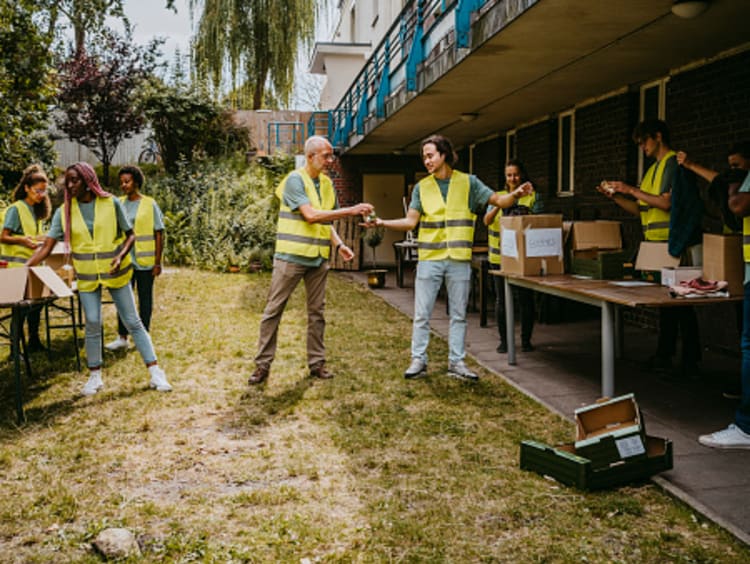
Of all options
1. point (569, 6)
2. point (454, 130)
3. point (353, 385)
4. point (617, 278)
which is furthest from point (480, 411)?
point (454, 130)

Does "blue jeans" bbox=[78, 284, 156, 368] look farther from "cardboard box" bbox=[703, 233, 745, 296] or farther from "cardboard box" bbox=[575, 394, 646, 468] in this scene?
"cardboard box" bbox=[703, 233, 745, 296]

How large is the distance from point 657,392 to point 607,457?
218cm

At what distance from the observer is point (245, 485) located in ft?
13.0

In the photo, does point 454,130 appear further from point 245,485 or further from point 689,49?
point 245,485

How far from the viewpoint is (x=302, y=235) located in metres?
5.89

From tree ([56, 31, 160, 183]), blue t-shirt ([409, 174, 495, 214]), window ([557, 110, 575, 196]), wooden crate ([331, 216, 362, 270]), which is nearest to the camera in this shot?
blue t-shirt ([409, 174, 495, 214])

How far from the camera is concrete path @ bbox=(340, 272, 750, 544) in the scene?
3.71 meters

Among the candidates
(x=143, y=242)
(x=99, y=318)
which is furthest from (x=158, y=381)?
(x=143, y=242)

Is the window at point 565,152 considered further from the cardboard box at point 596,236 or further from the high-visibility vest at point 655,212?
the high-visibility vest at point 655,212

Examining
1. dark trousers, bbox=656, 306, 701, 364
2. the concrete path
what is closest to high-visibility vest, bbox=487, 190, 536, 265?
the concrete path

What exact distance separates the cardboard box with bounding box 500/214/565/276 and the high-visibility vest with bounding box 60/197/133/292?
334 centimetres

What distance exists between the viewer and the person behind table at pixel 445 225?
5.96 meters

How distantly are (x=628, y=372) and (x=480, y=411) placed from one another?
1.88 meters

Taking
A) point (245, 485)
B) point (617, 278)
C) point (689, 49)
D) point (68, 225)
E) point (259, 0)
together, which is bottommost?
point (245, 485)
